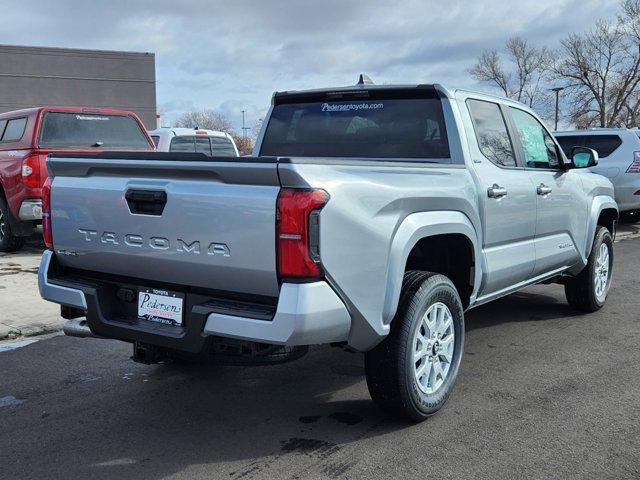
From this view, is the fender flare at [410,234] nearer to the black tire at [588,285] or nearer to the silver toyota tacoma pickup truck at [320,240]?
the silver toyota tacoma pickup truck at [320,240]

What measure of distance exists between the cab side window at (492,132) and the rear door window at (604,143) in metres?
8.92

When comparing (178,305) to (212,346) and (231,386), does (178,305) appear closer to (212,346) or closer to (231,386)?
(212,346)

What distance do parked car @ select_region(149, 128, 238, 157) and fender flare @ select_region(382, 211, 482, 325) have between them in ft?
26.2

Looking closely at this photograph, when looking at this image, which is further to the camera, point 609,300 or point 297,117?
point 609,300

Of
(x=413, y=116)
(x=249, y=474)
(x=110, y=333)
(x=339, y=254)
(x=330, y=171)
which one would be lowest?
(x=249, y=474)

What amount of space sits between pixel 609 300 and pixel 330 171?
5065 mm

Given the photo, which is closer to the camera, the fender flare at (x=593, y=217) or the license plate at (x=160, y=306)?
the license plate at (x=160, y=306)

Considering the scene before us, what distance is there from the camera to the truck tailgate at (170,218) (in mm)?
2906

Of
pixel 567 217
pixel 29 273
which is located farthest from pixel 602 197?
pixel 29 273

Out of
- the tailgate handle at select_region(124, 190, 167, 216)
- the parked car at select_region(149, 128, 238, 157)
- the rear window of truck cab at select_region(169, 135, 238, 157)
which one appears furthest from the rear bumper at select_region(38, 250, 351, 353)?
the rear window of truck cab at select_region(169, 135, 238, 157)

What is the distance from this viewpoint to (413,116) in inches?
174

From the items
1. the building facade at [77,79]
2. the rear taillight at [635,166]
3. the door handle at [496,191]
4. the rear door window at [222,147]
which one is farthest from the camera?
the building facade at [77,79]

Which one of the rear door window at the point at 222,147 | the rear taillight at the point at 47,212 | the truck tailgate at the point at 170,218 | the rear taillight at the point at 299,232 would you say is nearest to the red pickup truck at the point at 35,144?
the rear door window at the point at 222,147

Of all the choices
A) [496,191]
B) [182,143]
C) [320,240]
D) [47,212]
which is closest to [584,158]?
[496,191]
